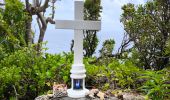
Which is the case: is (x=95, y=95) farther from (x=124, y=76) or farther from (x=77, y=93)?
(x=124, y=76)

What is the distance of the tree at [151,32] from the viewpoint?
22.0ft

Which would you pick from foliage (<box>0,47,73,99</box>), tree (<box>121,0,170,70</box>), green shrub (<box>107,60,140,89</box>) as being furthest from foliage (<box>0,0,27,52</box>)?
green shrub (<box>107,60,140,89</box>)

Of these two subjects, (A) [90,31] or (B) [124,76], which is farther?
(A) [90,31]

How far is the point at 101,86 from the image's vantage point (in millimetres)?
5082

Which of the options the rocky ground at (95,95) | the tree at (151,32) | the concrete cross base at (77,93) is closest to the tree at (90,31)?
the tree at (151,32)

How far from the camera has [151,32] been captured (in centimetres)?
680

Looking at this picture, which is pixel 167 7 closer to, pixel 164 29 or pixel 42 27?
pixel 164 29

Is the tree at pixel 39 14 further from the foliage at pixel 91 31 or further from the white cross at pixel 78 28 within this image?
the white cross at pixel 78 28

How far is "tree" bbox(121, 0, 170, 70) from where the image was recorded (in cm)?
671

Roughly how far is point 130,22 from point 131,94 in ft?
8.60

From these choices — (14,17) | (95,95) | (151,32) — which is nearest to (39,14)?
(14,17)

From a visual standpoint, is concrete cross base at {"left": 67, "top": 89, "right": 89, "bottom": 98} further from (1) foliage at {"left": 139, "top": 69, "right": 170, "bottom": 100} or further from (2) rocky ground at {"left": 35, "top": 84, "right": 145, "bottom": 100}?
(1) foliage at {"left": 139, "top": 69, "right": 170, "bottom": 100}

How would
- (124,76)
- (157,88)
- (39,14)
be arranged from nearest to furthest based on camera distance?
(157,88) < (124,76) < (39,14)

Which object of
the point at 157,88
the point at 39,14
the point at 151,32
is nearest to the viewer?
the point at 157,88
